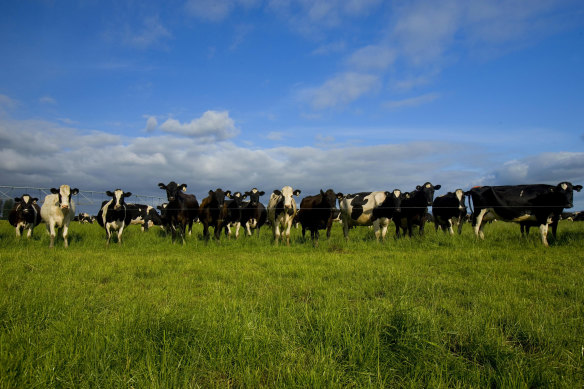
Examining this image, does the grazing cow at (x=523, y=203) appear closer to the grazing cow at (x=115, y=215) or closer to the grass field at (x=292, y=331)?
the grass field at (x=292, y=331)

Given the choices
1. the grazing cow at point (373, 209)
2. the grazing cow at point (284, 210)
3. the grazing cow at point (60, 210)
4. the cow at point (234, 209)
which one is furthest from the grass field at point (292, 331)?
the cow at point (234, 209)

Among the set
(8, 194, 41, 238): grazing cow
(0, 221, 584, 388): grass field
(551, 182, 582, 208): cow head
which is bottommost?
(0, 221, 584, 388): grass field

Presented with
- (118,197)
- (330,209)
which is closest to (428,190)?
(330,209)

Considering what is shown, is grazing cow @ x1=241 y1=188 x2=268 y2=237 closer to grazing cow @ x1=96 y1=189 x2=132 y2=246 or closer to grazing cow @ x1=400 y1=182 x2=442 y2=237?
grazing cow @ x1=96 y1=189 x2=132 y2=246

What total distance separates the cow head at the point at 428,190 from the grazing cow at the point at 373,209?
3.22ft

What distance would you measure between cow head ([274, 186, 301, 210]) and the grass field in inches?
284

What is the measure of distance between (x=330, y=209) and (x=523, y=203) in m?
7.04

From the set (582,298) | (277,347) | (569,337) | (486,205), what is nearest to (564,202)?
(486,205)

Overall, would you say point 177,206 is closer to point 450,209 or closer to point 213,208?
point 213,208

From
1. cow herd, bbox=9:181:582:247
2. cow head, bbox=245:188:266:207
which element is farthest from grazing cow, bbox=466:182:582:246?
cow head, bbox=245:188:266:207

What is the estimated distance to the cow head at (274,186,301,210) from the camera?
45.9ft

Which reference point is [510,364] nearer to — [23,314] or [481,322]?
[481,322]

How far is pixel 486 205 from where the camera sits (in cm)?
1370

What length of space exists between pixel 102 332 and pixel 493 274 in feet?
21.8
